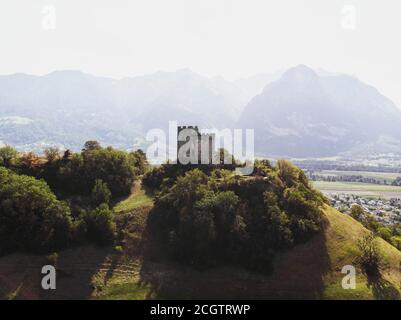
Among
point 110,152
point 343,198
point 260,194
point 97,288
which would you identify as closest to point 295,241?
point 260,194

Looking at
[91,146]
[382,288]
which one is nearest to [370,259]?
[382,288]

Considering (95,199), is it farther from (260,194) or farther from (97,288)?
(260,194)

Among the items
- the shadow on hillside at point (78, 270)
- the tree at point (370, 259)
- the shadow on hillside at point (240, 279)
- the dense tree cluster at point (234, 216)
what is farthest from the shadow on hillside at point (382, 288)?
the shadow on hillside at point (78, 270)

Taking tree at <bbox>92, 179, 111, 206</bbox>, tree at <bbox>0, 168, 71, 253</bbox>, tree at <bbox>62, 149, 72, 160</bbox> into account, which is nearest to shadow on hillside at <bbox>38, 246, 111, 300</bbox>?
tree at <bbox>0, 168, 71, 253</bbox>

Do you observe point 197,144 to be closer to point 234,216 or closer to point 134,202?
point 134,202

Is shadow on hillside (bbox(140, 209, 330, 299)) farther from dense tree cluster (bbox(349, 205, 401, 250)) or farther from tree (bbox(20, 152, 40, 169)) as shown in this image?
tree (bbox(20, 152, 40, 169))

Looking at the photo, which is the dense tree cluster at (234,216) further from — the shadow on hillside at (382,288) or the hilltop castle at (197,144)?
the shadow on hillside at (382,288)
